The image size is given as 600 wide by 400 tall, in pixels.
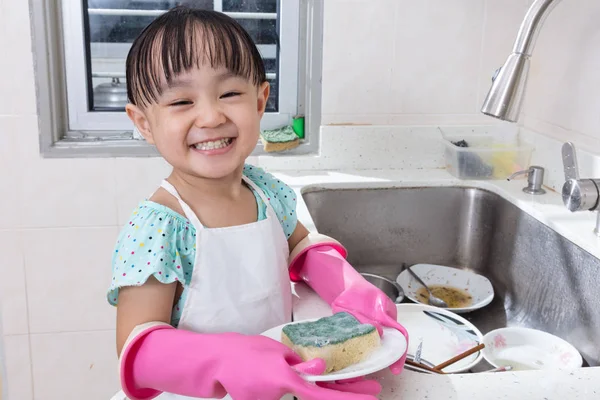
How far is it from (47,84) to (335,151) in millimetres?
766

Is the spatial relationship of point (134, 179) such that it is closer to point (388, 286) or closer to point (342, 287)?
point (388, 286)

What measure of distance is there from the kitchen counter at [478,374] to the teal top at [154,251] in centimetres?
19

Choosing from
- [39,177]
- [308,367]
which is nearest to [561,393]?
[308,367]

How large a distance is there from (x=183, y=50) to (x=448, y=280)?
895mm

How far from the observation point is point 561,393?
2.16 ft

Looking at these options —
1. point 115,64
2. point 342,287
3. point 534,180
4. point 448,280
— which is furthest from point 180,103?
point 115,64

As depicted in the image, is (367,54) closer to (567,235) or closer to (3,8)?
(567,235)

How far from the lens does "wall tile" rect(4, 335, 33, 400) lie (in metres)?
1.77

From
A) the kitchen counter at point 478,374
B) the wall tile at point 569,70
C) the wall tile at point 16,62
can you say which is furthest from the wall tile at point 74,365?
the wall tile at point 569,70

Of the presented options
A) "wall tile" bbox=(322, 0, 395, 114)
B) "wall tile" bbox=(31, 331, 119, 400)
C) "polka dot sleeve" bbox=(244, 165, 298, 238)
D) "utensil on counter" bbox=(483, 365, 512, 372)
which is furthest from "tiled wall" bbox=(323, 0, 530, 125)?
"wall tile" bbox=(31, 331, 119, 400)

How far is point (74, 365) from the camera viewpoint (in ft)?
5.96

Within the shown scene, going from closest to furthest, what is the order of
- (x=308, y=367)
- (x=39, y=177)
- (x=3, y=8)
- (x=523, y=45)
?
(x=308, y=367) < (x=523, y=45) < (x=3, y=8) < (x=39, y=177)

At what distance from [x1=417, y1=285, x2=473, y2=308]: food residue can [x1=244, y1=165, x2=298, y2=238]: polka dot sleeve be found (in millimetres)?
480

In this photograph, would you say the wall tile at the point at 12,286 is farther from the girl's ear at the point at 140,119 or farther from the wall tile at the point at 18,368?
the girl's ear at the point at 140,119
